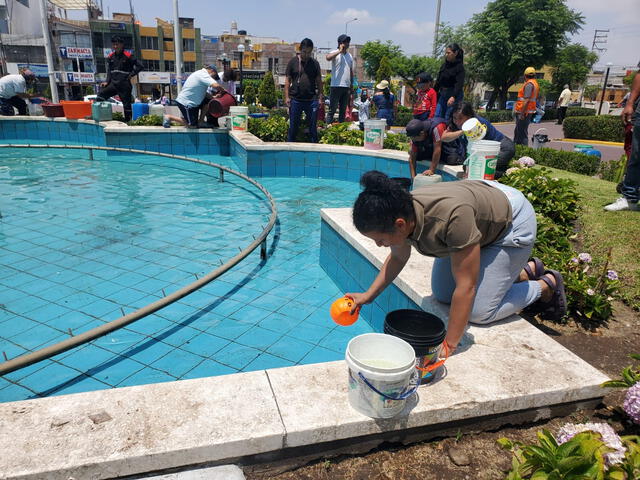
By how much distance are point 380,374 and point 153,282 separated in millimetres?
2982

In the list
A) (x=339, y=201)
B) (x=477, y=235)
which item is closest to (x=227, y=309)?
(x=477, y=235)

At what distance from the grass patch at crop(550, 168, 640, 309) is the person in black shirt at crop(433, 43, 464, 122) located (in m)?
3.19

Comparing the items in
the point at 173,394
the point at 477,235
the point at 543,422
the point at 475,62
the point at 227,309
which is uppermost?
the point at 475,62

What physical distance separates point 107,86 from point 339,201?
769cm

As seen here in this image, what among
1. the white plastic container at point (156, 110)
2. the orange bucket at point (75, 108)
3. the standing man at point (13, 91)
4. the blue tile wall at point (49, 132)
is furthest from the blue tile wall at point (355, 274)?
→ the standing man at point (13, 91)

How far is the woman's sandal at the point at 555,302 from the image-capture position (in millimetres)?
2989

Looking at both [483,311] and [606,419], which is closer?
[606,419]

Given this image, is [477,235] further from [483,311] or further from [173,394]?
[173,394]

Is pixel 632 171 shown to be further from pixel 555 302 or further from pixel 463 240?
pixel 463 240

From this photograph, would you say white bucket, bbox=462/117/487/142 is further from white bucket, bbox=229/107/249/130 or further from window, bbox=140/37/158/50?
window, bbox=140/37/158/50

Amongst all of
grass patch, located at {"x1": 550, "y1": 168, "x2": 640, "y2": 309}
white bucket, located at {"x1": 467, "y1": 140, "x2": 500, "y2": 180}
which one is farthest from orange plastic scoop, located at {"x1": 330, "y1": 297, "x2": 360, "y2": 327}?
white bucket, located at {"x1": 467, "y1": 140, "x2": 500, "y2": 180}

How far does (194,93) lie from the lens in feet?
32.5

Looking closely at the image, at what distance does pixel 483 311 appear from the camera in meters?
2.60

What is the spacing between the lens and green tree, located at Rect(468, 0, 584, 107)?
31328mm
